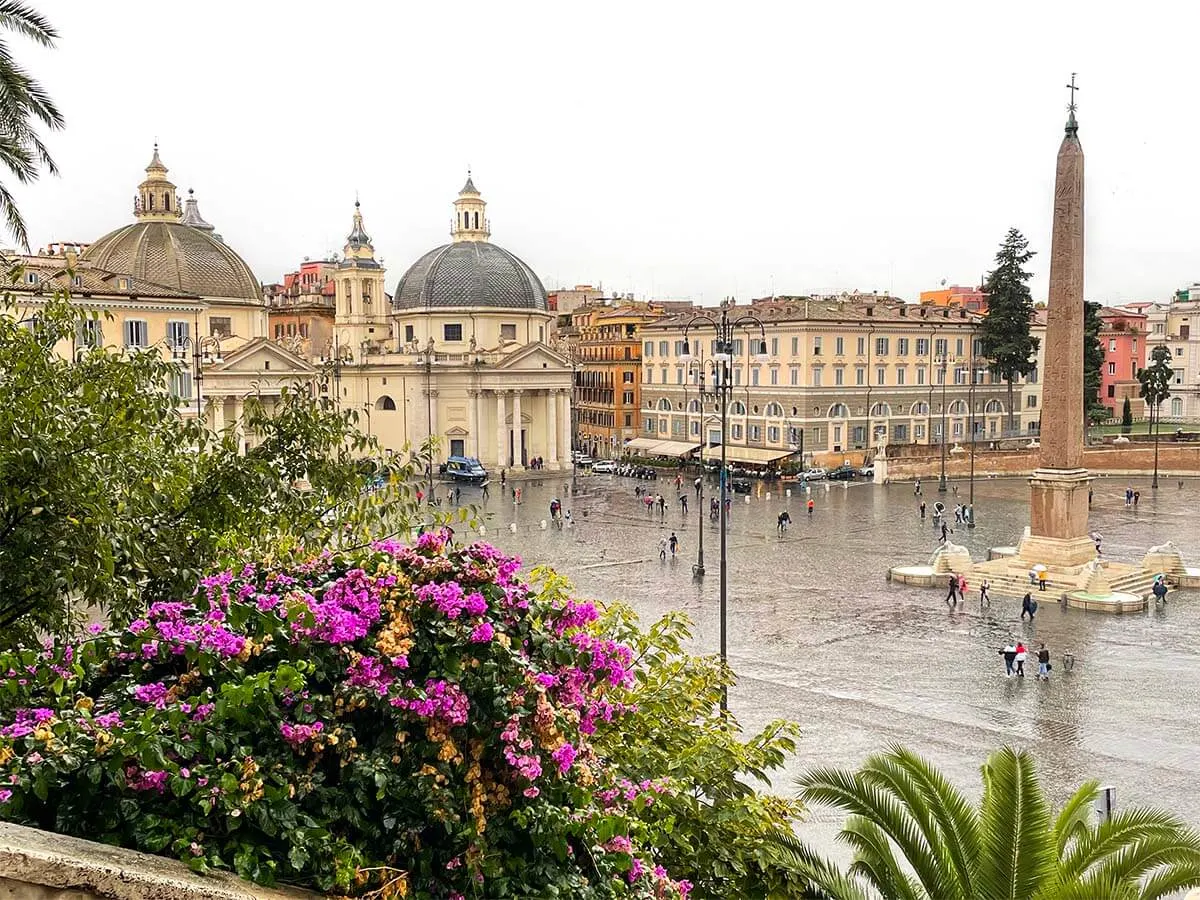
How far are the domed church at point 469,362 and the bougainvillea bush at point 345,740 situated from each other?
51.6 meters

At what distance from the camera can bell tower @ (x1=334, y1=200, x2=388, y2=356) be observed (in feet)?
209

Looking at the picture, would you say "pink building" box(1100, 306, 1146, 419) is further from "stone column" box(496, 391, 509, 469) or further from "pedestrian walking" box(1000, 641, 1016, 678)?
"pedestrian walking" box(1000, 641, 1016, 678)

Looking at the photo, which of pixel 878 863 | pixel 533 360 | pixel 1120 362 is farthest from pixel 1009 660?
pixel 1120 362

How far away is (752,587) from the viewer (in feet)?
90.0

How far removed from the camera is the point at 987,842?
722 cm

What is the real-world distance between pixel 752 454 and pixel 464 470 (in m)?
13.3

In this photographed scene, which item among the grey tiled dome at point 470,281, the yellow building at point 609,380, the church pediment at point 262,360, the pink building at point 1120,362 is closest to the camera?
the church pediment at point 262,360

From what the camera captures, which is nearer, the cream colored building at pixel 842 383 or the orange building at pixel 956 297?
the cream colored building at pixel 842 383

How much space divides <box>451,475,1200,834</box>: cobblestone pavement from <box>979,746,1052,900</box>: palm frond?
204 inches

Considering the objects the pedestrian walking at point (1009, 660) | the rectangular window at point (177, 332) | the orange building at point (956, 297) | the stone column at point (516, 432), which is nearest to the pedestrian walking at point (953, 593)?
the pedestrian walking at point (1009, 660)

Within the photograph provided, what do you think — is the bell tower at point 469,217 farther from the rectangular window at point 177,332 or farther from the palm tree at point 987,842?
the palm tree at point 987,842

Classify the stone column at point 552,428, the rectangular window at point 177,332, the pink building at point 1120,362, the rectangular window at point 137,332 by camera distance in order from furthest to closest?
1. the pink building at point 1120,362
2. the stone column at point 552,428
3. the rectangular window at point 177,332
4. the rectangular window at point 137,332

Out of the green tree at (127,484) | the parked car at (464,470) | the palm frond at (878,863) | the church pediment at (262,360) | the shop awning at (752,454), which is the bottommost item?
the parked car at (464,470)

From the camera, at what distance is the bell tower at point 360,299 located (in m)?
63.8
